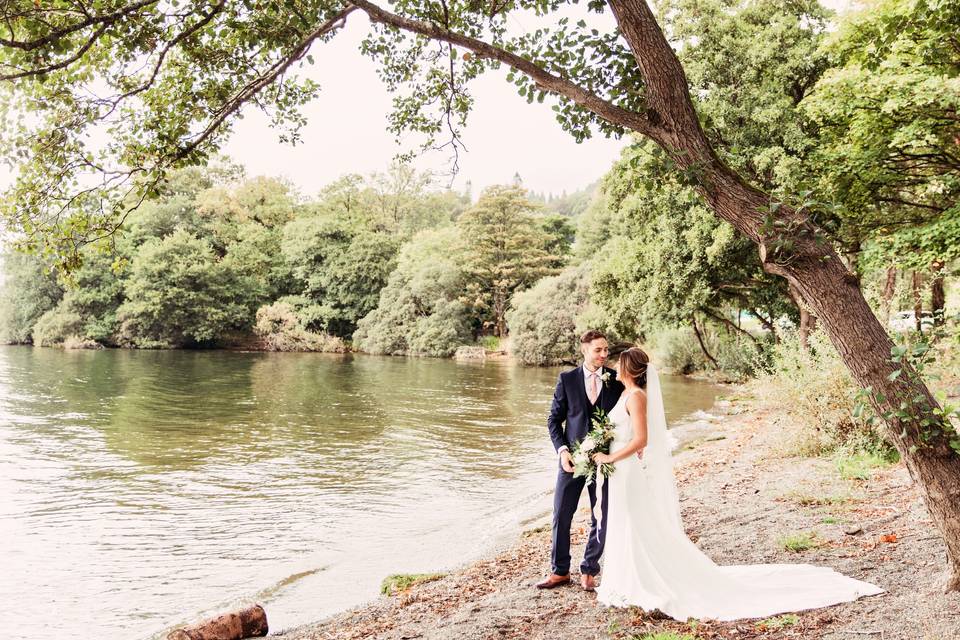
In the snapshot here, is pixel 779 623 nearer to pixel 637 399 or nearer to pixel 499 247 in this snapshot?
pixel 637 399

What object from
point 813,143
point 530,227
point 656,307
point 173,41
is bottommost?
point 656,307

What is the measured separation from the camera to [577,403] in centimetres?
532

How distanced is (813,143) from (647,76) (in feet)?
47.9

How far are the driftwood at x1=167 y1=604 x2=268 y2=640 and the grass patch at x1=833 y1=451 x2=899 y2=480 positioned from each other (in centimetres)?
647

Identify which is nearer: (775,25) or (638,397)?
(638,397)

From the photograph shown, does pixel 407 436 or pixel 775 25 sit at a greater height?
pixel 775 25

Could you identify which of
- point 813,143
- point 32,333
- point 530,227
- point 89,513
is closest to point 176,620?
point 89,513

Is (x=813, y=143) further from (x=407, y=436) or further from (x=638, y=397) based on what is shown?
(x=638, y=397)

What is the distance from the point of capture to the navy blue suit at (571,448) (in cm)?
→ 525

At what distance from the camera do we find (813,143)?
16.6m

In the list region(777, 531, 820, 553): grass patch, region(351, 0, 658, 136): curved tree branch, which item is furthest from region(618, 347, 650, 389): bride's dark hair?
region(777, 531, 820, 553): grass patch

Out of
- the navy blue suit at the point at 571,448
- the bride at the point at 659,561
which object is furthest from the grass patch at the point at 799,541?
the navy blue suit at the point at 571,448

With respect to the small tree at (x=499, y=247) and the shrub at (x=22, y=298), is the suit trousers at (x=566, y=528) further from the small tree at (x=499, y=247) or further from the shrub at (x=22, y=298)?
the shrub at (x=22, y=298)

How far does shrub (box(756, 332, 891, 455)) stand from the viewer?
8.64 m
